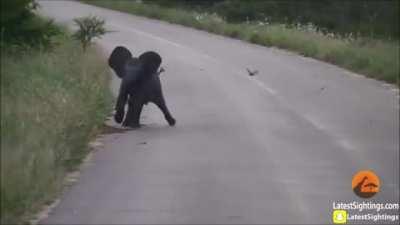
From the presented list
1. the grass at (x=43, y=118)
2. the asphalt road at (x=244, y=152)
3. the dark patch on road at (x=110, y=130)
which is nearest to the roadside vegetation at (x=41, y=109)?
the grass at (x=43, y=118)

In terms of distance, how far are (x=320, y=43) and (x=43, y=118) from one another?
20.3 meters

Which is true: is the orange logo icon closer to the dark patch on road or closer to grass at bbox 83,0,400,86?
the dark patch on road

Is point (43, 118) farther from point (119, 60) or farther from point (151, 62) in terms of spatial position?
point (119, 60)

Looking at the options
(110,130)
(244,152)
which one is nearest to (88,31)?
(110,130)

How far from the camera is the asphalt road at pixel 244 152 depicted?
1059 centimetres

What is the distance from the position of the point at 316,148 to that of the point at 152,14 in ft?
118

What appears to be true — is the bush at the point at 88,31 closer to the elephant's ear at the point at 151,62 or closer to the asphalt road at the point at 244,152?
the asphalt road at the point at 244,152

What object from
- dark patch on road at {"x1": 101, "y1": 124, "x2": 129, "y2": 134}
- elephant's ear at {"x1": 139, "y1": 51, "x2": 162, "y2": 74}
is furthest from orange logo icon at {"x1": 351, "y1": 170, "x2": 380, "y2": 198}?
elephant's ear at {"x1": 139, "y1": 51, "x2": 162, "y2": 74}

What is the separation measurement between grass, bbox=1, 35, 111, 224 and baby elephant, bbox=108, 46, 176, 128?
1.47 ft

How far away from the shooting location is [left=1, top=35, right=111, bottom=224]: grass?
33.8 ft

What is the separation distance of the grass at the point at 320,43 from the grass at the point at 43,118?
8.07 m

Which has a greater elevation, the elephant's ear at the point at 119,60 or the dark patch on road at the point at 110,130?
the elephant's ear at the point at 119,60

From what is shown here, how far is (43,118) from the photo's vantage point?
13.5m

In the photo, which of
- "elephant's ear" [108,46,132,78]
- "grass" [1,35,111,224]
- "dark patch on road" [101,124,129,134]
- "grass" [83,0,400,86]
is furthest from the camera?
"grass" [83,0,400,86]
